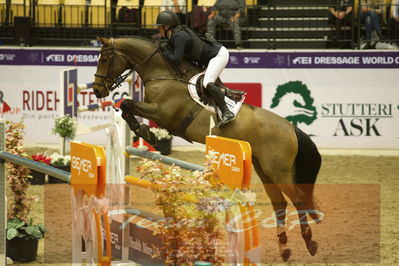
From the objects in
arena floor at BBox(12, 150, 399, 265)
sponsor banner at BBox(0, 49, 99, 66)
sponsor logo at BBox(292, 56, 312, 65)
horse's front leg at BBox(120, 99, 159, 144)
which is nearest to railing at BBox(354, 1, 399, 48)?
sponsor logo at BBox(292, 56, 312, 65)

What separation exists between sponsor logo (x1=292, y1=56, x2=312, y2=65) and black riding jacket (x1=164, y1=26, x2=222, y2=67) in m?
5.66

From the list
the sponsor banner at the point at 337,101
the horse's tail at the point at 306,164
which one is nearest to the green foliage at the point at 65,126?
the sponsor banner at the point at 337,101

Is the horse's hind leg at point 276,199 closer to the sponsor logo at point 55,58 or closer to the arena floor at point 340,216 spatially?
the arena floor at point 340,216

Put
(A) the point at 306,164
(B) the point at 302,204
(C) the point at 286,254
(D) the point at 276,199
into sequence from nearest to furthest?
(C) the point at 286,254
(B) the point at 302,204
(D) the point at 276,199
(A) the point at 306,164

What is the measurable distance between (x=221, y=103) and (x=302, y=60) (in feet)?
20.2

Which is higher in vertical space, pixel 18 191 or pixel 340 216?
pixel 18 191

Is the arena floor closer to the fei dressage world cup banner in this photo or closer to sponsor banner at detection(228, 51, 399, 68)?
the fei dressage world cup banner

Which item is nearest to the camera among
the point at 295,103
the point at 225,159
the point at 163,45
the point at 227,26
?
the point at 225,159

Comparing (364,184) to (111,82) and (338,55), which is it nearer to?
(338,55)

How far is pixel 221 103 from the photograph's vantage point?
298 inches

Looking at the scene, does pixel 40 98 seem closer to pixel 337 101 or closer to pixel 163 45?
pixel 337 101

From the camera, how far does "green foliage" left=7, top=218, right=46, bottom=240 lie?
695 cm

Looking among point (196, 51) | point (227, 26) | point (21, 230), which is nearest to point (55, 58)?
point (227, 26)

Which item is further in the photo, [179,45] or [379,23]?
[379,23]
